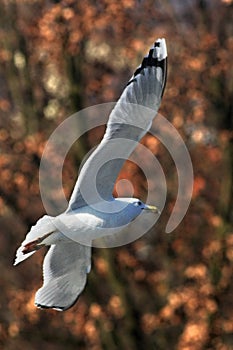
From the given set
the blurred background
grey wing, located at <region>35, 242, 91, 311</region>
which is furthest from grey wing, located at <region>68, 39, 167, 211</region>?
the blurred background

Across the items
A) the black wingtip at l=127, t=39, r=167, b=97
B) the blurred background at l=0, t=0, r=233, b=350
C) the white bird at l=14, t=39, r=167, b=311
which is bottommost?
the blurred background at l=0, t=0, r=233, b=350

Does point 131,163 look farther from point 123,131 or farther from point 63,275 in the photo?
point 123,131

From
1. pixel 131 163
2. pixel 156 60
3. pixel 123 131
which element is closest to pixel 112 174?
pixel 123 131

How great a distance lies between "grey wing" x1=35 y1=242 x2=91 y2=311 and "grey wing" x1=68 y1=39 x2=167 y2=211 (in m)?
1.23

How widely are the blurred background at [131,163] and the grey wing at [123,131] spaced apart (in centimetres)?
704

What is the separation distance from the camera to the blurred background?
556 inches

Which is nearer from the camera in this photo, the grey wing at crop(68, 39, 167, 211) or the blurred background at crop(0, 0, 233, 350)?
the grey wing at crop(68, 39, 167, 211)

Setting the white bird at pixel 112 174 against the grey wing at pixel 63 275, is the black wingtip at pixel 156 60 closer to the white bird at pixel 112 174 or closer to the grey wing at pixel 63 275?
the white bird at pixel 112 174

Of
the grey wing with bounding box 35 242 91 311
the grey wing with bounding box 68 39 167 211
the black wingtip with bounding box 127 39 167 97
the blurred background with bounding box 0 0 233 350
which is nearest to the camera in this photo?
the grey wing with bounding box 68 39 167 211

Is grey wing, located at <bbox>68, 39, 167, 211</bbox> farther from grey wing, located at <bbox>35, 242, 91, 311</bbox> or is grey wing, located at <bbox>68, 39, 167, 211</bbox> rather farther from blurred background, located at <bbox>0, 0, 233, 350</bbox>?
blurred background, located at <bbox>0, 0, 233, 350</bbox>

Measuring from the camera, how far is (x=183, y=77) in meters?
14.6

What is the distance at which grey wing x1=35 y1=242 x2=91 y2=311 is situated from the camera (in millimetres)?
8250

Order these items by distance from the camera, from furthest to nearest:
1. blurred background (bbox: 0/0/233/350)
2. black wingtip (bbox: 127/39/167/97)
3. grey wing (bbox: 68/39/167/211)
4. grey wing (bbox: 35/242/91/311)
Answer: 1. blurred background (bbox: 0/0/233/350)
2. grey wing (bbox: 35/242/91/311)
3. black wingtip (bbox: 127/39/167/97)
4. grey wing (bbox: 68/39/167/211)

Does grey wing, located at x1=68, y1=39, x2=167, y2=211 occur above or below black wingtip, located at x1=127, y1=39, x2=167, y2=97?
below
